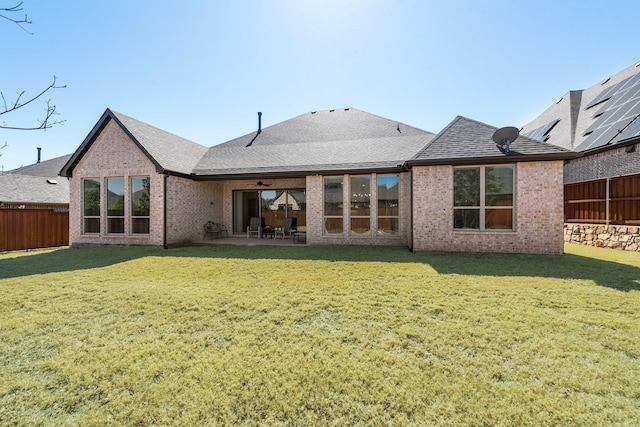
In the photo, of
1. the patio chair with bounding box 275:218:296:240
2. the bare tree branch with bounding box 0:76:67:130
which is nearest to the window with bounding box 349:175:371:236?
the patio chair with bounding box 275:218:296:240

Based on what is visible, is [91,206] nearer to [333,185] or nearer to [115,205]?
[115,205]

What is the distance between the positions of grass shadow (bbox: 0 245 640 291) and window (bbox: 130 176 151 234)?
970 mm

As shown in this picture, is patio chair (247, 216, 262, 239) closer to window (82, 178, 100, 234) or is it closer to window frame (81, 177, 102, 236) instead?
window frame (81, 177, 102, 236)

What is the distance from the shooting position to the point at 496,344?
10.2ft

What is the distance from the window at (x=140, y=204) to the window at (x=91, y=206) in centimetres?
169

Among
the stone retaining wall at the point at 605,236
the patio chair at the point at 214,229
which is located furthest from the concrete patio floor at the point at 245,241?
the stone retaining wall at the point at 605,236

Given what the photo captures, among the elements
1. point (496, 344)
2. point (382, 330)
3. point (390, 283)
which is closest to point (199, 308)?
point (382, 330)

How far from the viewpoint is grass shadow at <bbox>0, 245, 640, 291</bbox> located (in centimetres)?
624

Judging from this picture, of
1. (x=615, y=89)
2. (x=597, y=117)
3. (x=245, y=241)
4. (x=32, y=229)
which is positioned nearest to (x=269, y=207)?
(x=245, y=241)

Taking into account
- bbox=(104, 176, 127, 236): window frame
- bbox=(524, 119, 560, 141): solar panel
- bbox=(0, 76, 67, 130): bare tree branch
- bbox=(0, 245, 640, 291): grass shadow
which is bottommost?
bbox=(0, 245, 640, 291): grass shadow

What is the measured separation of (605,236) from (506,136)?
6.53m

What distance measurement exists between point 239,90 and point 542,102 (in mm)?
24618

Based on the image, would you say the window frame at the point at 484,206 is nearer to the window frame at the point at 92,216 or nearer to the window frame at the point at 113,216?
the window frame at the point at 113,216

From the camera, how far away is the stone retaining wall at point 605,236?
9602 mm
